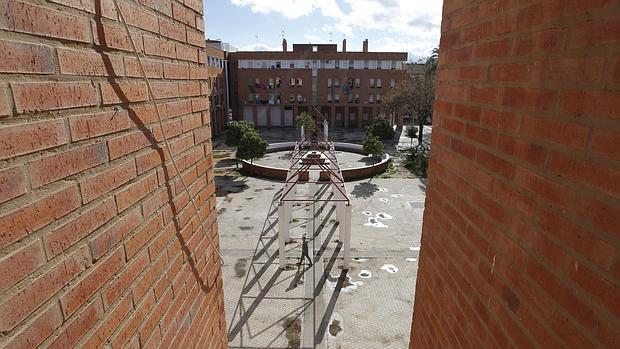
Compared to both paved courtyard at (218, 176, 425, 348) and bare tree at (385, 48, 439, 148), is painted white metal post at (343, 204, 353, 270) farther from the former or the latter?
bare tree at (385, 48, 439, 148)

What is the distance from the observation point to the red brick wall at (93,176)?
117 cm

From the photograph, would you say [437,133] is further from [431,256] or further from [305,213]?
[305,213]

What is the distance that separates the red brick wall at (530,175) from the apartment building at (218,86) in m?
38.2

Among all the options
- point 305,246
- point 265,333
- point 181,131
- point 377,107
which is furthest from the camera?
point 377,107

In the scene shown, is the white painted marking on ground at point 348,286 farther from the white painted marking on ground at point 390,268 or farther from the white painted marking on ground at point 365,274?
the white painted marking on ground at point 390,268

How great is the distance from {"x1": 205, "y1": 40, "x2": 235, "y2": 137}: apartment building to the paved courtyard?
78.8 feet

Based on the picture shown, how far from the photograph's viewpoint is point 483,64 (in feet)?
6.78

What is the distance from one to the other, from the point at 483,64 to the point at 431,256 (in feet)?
5.19

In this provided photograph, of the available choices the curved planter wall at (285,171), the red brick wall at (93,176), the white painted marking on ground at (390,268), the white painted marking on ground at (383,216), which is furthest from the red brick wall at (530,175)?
the curved planter wall at (285,171)

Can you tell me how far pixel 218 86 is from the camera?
42031 mm

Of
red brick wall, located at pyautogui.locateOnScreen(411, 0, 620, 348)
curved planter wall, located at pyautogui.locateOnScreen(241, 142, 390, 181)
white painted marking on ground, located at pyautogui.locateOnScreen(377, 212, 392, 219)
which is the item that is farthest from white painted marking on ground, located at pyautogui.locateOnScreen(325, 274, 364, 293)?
curved planter wall, located at pyautogui.locateOnScreen(241, 142, 390, 181)

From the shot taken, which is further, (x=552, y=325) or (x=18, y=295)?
(x=552, y=325)

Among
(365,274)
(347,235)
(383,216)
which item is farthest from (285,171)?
(365,274)

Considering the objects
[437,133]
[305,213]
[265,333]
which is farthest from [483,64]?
[305,213]
